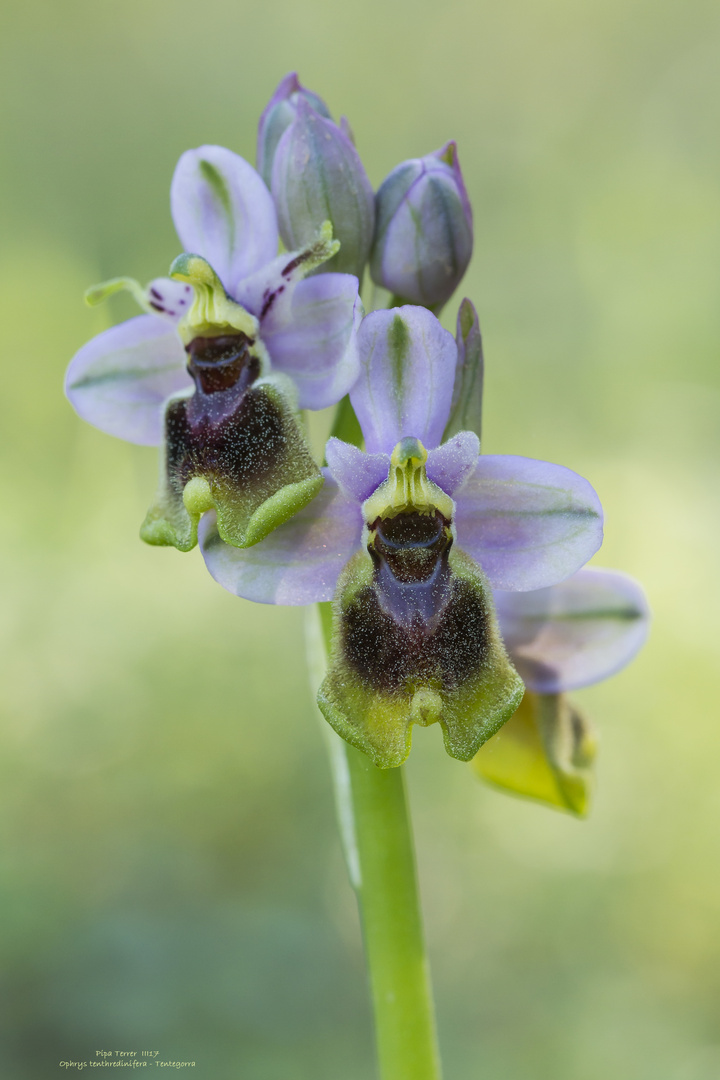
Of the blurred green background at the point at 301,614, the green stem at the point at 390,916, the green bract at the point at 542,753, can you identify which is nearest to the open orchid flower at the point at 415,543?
the green stem at the point at 390,916

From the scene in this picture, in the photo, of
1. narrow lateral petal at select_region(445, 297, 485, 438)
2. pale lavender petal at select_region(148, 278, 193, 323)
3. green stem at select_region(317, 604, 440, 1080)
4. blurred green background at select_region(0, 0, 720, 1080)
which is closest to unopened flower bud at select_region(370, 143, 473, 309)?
narrow lateral petal at select_region(445, 297, 485, 438)

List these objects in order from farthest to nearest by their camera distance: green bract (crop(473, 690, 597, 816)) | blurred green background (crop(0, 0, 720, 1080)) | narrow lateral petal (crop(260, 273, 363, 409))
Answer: blurred green background (crop(0, 0, 720, 1080)) → green bract (crop(473, 690, 597, 816)) → narrow lateral petal (crop(260, 273, 363, 409))

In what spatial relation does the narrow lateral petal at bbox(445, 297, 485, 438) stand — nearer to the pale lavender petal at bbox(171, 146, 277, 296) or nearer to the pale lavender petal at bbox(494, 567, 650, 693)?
the pale lavender petal at bbox(171, 146, 277, 296)

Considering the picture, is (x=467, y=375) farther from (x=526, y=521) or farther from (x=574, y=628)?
(x=574, y=628)

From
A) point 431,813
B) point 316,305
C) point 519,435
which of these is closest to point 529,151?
point 519,435

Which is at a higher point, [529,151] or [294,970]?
[529,151]

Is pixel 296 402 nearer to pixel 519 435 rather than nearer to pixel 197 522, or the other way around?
pixel 197 522

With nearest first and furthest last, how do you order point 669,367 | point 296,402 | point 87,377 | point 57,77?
point 296,402 → point 87,377 → point 669,367 → point 57,77

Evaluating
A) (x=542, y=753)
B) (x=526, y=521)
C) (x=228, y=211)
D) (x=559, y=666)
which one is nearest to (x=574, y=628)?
(x=559, y=666)
